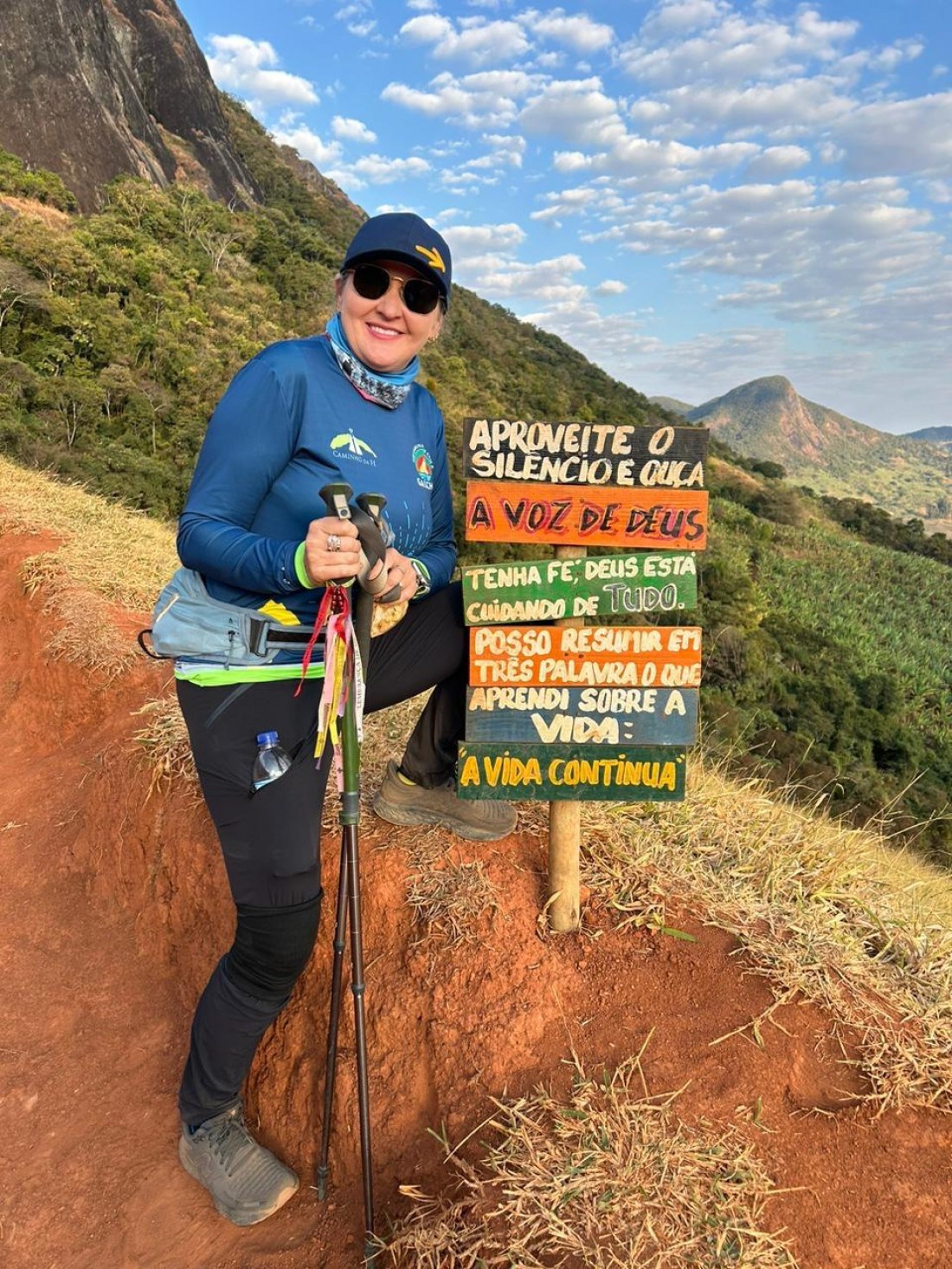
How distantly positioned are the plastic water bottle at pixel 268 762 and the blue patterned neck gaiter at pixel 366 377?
41.2 inches

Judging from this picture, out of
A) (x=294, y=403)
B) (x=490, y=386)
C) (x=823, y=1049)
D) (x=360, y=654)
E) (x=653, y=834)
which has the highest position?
(x=490, y=386)

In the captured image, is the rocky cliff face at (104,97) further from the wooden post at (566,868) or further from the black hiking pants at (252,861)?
the wooden post at (566,868)

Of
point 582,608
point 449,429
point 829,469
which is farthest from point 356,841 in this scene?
point 829,469

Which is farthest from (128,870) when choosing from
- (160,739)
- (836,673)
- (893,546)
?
(893,546)

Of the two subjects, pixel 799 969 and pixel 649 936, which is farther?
pixel 649 936

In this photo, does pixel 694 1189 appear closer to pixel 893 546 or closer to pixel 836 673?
pixel 836 673

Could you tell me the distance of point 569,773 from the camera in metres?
2.38

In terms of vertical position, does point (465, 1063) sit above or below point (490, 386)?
below

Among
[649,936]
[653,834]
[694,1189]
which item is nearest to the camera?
[694,1189]

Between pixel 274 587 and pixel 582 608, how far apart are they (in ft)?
3.12

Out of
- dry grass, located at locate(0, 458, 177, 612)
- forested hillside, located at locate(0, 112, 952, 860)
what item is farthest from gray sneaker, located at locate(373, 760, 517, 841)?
dry grass, located at locate(0, 458, 177, 612)

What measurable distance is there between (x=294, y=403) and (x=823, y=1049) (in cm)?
234

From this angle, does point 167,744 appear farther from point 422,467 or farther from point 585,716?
point 585,716

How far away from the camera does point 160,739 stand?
3.56 meters
